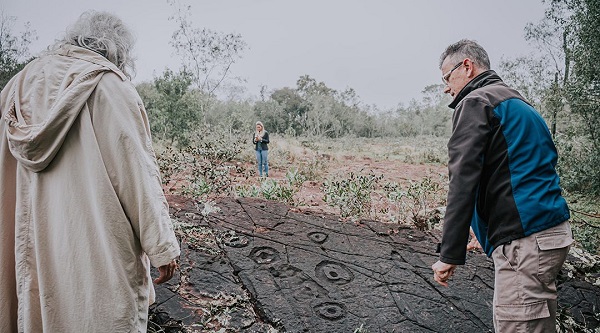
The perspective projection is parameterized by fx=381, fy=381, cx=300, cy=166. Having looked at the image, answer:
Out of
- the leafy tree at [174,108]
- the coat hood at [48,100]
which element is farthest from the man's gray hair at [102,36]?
the leafy tree at [174,108]

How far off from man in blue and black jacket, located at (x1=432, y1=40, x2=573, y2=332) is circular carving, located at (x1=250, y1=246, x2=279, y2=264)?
5.77ft

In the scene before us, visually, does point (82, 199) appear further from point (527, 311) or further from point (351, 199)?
point (351, 199)

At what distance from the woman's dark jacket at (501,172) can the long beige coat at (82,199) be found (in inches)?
44.6

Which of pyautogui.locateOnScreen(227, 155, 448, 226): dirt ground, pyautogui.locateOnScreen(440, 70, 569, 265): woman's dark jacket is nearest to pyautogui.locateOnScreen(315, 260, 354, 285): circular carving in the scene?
pyautogui.locateOnScreen(440, 70, 569, 265): woman's dark jacket

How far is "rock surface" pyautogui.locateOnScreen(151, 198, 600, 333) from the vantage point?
96.7 inches

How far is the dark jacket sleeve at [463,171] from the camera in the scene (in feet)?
4.97

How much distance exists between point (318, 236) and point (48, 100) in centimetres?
264

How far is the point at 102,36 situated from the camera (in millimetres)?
1456

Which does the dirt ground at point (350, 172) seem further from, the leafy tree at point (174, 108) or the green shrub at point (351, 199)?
the leafy tree at point (174, 108)

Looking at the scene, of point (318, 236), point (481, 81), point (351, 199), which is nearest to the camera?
point (481, 81)

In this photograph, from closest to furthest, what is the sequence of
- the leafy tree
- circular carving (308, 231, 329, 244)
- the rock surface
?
the rock surface → circular carving (308, 231, 329, 244) → the leafy tree

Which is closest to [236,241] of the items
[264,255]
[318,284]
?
[264,255]

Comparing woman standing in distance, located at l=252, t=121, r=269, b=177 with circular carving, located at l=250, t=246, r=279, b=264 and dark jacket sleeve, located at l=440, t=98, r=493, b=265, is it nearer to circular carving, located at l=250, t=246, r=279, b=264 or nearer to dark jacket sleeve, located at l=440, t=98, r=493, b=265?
circular carving, located at l=250, t=246, r=279, b=264

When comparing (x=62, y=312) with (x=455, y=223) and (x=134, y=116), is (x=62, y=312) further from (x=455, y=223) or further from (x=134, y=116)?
(x=455, y=223)
